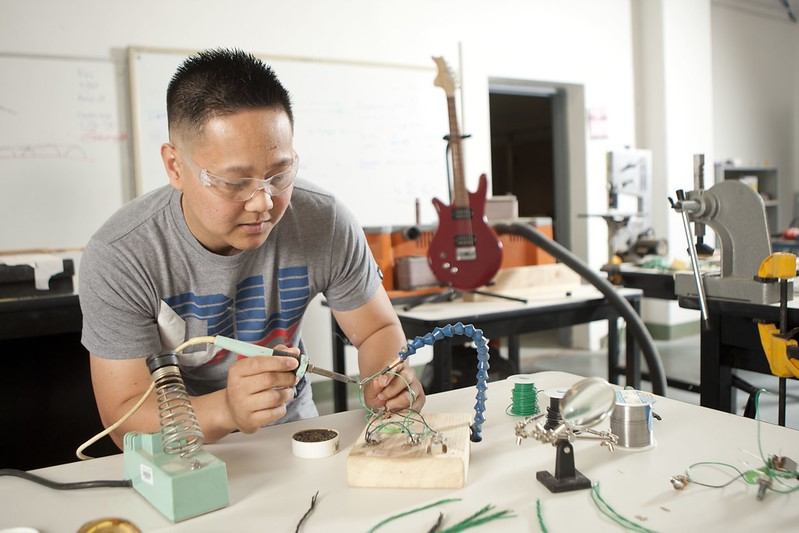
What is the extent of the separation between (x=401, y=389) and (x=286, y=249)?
0.45 m

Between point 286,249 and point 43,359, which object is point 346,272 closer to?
point 286,249

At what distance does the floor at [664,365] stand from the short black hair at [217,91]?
8.79 ft

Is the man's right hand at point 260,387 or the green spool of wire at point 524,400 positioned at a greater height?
the man's right hand at point 260,387

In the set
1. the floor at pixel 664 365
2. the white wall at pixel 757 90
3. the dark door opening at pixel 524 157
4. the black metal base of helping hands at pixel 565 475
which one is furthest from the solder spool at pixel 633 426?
the dark door opening at pixel 524 157

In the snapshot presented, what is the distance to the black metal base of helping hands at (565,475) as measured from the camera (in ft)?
2.94

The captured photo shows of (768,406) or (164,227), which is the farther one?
(768,406)

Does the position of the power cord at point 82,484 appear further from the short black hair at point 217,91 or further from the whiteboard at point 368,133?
the whiteboard at point 368,133

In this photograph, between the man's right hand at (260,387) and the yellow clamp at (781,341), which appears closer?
the man's right hand at (260,387)

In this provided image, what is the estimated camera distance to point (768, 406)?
3.40 m

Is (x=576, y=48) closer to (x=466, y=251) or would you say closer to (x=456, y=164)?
(x=456, y=164)

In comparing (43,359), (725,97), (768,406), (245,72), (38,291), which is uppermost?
(725,97)

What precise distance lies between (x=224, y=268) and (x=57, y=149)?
2327 millimetres

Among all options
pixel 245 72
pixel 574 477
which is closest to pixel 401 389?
pixel 574 477

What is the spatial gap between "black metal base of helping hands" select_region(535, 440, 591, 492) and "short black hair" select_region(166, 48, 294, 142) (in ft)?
2.51
